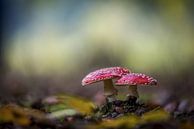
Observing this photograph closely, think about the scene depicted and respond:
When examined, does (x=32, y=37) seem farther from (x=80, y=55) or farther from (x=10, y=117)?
(x=10, y=117)

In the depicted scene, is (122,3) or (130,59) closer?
(130,59)

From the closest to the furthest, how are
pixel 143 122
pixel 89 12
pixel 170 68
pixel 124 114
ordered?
1. pixel 143 122
2. pixel 124 114
3. pixel 170 68
4. pixel 89 12

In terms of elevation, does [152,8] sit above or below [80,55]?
above

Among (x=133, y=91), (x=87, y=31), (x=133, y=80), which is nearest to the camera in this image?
(x=133, y=80)

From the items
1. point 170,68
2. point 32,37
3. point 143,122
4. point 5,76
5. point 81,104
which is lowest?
point 143,122

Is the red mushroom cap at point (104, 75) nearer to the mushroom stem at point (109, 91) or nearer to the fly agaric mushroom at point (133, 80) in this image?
the fly agaric mushroom at point (133, 80)

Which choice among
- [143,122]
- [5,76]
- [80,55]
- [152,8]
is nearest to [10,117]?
[143,122]

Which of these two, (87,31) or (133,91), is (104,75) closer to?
(133,91)

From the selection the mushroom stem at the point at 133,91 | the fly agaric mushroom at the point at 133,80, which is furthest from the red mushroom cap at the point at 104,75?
the mushroom stem at the point at 133,91

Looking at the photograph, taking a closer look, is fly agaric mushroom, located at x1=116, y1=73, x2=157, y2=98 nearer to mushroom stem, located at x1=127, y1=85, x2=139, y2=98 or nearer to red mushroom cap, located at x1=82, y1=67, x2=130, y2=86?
red mushroom cap, located at x1=82, y1=67, x2=130, y2=86

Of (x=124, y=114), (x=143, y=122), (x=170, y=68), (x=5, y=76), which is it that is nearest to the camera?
(x=143, y=122)

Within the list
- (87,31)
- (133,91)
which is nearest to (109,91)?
(133,91)
